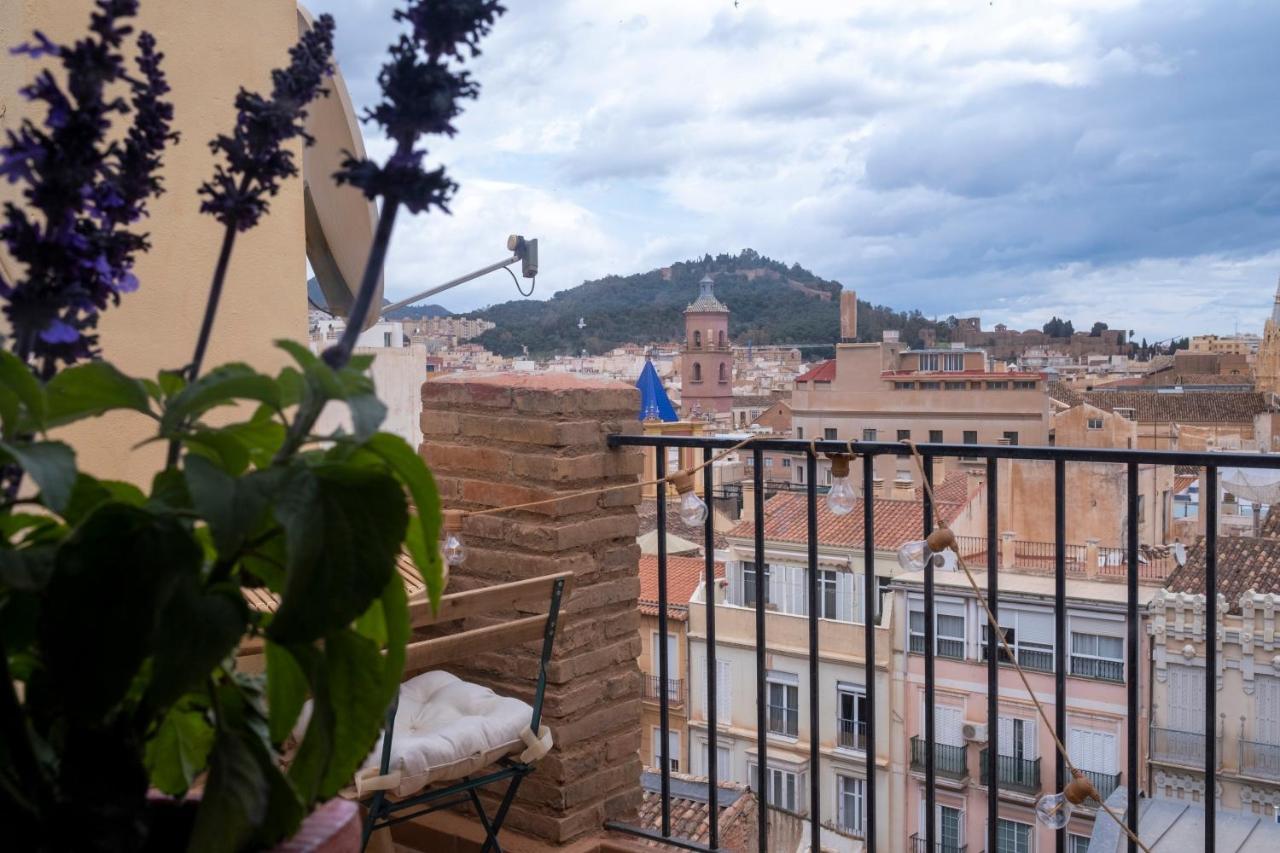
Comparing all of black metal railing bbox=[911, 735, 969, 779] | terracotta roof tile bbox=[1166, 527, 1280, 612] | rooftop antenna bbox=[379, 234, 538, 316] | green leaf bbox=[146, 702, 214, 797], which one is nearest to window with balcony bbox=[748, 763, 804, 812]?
black metal railing bbox=[911, 735, 969, 779]

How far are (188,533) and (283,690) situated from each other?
94 mm

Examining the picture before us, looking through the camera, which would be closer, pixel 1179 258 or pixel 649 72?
pixel 649 72

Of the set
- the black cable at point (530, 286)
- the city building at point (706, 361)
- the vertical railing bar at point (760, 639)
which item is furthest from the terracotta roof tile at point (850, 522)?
the vertical railing bar at point (760, 639)

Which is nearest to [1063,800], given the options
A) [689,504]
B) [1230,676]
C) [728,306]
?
[689,504]

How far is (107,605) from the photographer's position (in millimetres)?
352

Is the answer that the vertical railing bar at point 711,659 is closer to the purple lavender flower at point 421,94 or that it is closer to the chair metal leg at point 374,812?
the chair metal leg at point 374,812

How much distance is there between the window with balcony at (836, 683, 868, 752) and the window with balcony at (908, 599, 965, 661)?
3.44ft

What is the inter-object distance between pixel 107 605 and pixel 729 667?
1558cm

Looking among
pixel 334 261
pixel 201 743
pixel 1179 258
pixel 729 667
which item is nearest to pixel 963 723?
pixel 729 667

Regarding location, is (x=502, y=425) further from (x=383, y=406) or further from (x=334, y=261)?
(x=383, y=406)

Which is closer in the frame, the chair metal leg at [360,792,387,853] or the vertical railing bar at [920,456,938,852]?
the chair metal leg at [360,792,387,853]

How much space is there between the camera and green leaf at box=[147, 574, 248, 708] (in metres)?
0.35

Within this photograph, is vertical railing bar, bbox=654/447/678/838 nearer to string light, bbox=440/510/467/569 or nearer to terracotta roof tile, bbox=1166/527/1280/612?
string light, bbox=440/510/467/569

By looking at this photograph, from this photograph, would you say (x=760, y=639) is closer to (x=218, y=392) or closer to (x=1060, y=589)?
(x=1060, y=589)
